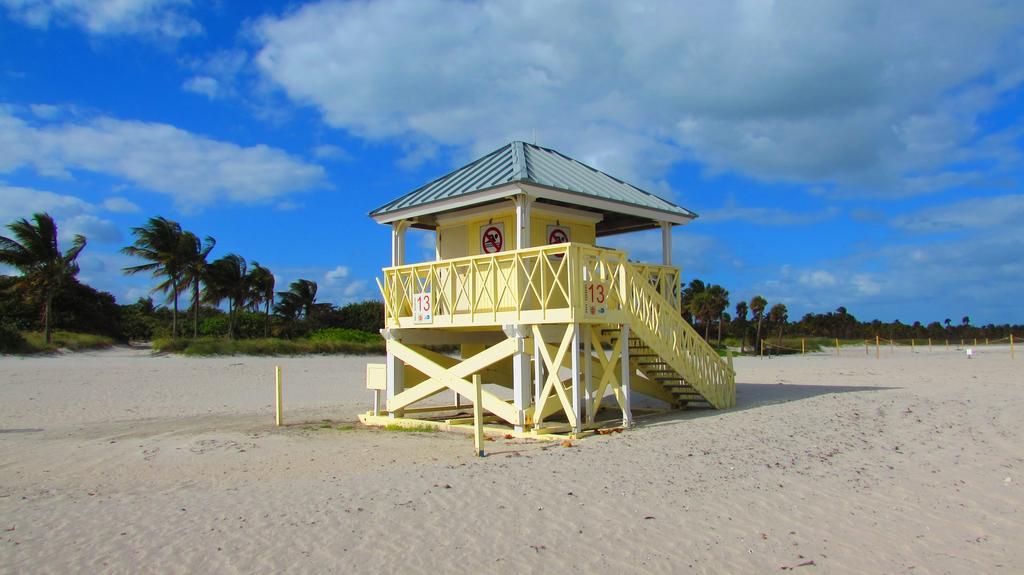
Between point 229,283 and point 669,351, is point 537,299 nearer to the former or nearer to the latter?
point 669,351

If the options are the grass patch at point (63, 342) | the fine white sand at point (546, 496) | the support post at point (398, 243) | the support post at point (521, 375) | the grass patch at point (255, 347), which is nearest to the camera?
the fine white sand at point (546, 496)

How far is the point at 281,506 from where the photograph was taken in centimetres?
786

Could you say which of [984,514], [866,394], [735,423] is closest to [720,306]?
[866,394]

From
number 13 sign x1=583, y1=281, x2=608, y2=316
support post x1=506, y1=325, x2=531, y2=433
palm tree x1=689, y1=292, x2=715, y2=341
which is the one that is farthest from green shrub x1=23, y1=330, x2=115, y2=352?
palm tree x1=689, y1=292, x2=715, y2=341

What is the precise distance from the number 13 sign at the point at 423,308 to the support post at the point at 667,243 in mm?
4788

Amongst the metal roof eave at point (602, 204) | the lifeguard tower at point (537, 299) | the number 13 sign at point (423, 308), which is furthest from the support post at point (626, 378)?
the number 13 sign at point (423, 308)

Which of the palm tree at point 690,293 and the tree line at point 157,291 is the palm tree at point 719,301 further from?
the tree line at point 157,291

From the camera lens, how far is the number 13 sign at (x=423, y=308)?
14.4 m

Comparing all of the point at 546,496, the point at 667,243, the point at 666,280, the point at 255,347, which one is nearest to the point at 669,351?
the point at 666,280

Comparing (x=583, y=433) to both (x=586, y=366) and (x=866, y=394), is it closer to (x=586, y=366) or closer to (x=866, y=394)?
(x=586, y=366)

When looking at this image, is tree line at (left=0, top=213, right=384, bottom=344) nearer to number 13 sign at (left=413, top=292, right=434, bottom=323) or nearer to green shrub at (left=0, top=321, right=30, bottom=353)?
green shrub at (left=0, top=321, right=30, bottom=353)

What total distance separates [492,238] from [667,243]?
3571 millimetres

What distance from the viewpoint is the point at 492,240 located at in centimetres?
1489

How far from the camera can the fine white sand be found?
6.29 m
